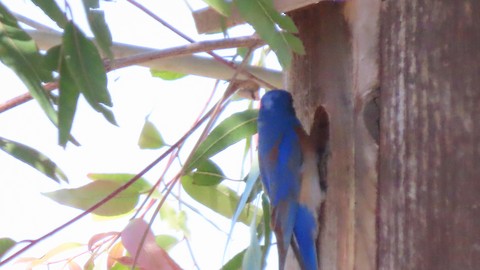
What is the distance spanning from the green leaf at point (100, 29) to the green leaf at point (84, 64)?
0.15 ft

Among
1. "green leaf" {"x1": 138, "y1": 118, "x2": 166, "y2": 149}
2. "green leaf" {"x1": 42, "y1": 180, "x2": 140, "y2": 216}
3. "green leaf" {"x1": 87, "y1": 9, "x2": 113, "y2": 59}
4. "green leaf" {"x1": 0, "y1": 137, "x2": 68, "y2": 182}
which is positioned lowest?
"green leaf" {"x1": 0, "y1": 137, "x2": 68, "y2": 182}

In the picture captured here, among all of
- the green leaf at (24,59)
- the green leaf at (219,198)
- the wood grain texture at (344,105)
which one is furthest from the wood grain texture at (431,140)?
the green leaf at (219,198)

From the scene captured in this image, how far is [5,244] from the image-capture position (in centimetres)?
175

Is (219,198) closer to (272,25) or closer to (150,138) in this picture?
(150,138)

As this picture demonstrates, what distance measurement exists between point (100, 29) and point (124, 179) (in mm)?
674

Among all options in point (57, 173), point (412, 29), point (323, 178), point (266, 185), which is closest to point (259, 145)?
point (266, 185)

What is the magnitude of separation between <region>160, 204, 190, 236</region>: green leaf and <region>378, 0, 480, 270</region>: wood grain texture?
87 centimetres

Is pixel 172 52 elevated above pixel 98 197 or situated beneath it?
elevated above

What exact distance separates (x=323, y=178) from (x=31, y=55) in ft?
1.64

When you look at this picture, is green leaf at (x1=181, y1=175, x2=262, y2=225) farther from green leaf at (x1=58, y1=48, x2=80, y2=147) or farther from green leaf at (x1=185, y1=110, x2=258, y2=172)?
green leaf at (x1=58, y1=48, x2=80, y2=147)

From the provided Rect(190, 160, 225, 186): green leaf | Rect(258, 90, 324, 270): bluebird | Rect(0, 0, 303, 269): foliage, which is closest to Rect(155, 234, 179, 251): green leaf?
Rect(0, 0, 303, 269): foliage

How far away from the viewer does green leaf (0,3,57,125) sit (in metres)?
1.58

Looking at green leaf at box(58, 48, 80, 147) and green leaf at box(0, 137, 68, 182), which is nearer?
green leaf at box(58, 48, 80, 147)

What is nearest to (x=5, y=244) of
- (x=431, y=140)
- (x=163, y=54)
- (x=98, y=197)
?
(x=98, y=197)
